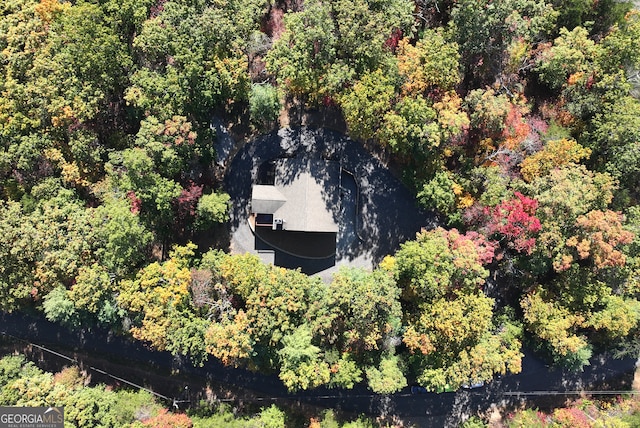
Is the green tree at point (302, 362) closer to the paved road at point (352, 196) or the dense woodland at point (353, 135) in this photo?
the dense woodland at point (353, 135)

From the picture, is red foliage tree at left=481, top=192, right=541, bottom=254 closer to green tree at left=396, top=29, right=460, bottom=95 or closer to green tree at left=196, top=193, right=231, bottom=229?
green tree at left=396, top=29, right=460, bottom=95

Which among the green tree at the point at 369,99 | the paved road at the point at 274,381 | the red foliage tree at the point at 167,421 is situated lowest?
the red foliage tree at the point at 167,421

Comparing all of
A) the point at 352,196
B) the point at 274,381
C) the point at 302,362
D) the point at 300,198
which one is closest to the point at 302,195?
the point at 300,198

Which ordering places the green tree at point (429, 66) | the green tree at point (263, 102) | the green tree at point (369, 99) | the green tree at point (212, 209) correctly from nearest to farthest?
1. the green tree at point (369, 99)
2. the green tree at point (429, 66)
3. the green tree at point (212, 209)
4. the green tree at point (263, 102)

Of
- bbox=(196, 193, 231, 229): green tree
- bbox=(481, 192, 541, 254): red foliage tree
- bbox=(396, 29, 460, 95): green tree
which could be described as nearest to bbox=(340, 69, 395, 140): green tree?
bbox=(396, 29, 460, 95): green tree

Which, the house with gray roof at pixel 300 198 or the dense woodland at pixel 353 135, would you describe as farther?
the house with gray roof at pixel 300 198

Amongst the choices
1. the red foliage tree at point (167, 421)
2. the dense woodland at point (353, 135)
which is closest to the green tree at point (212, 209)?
→ the dense woodland at point (353, 135)
